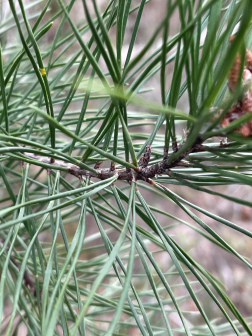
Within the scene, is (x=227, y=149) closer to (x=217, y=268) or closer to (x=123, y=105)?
(x=123, y=105)

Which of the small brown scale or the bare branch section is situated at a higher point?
the small brown scale

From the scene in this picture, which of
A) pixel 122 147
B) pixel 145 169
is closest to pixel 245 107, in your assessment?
pixel 145 169

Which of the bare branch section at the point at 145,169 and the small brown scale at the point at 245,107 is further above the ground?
the small brown scale at the point at 245,107

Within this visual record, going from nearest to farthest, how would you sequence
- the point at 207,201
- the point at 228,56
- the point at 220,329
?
the point at 228,56, the point at 220,329, the point at 207,201

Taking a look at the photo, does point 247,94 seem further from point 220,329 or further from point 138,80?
point 220,329

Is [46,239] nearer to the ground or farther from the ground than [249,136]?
nearer to the ground

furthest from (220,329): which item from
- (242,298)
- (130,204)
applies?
(242,298)

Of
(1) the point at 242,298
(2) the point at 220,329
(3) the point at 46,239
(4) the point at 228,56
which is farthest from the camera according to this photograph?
(1) the point at 242,298

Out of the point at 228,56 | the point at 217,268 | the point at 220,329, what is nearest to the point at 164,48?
the point at 228,56

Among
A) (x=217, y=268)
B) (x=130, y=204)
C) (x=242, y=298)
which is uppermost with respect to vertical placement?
(x=130, y=204)

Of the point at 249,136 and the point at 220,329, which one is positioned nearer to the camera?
the point at 249,136
